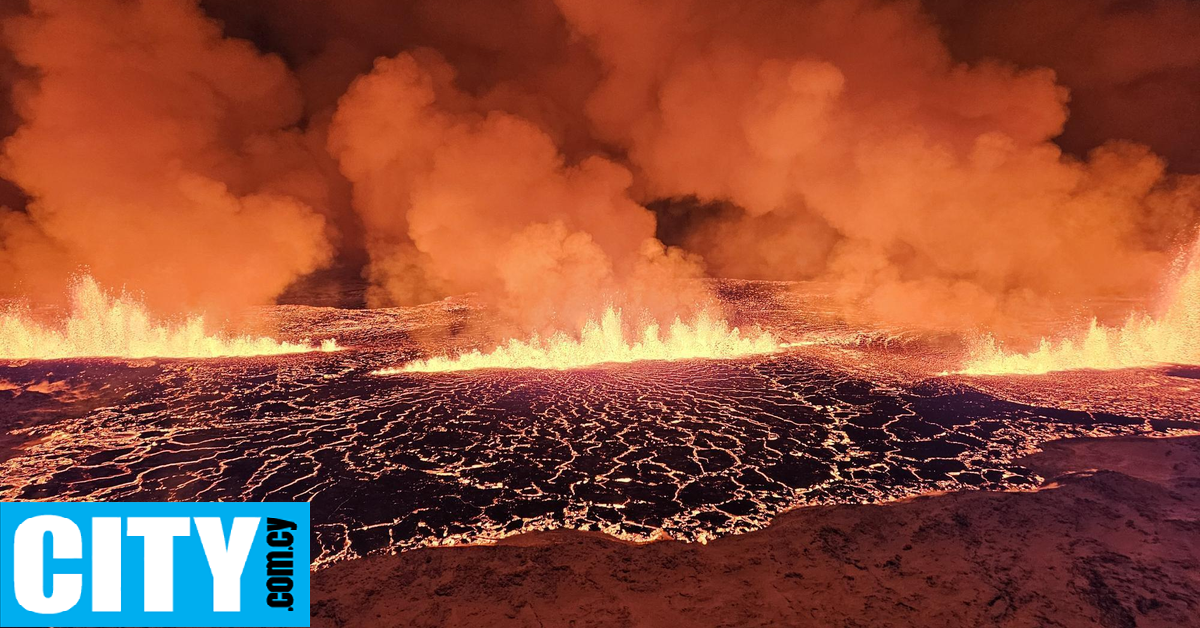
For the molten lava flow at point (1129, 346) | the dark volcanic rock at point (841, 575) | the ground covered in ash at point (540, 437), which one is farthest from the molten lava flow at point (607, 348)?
the dark volcanic rock at point (841, 575)

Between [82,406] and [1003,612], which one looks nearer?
[1003,612]

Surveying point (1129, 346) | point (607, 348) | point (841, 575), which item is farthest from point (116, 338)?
point (1129, 346)

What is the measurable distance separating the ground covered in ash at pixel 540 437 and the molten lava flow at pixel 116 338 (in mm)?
3131

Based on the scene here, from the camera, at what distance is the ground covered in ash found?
271 inches

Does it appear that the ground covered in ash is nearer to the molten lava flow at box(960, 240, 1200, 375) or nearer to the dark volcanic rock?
the dark volcanic rock

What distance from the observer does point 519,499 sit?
23.2 ft

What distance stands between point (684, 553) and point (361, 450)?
6452mm

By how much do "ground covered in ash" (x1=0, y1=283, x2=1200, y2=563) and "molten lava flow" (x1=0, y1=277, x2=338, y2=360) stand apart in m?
3.13

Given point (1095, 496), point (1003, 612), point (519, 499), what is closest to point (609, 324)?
point (519, 499)

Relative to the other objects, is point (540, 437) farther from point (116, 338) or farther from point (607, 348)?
point (116, 338)

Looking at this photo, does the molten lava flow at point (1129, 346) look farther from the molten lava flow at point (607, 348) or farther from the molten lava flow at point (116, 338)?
the molten lava flow at point (116, 338)

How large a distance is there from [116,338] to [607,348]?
2245 cm

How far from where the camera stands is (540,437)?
32.5ft

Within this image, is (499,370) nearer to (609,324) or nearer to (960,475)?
(609,324)
